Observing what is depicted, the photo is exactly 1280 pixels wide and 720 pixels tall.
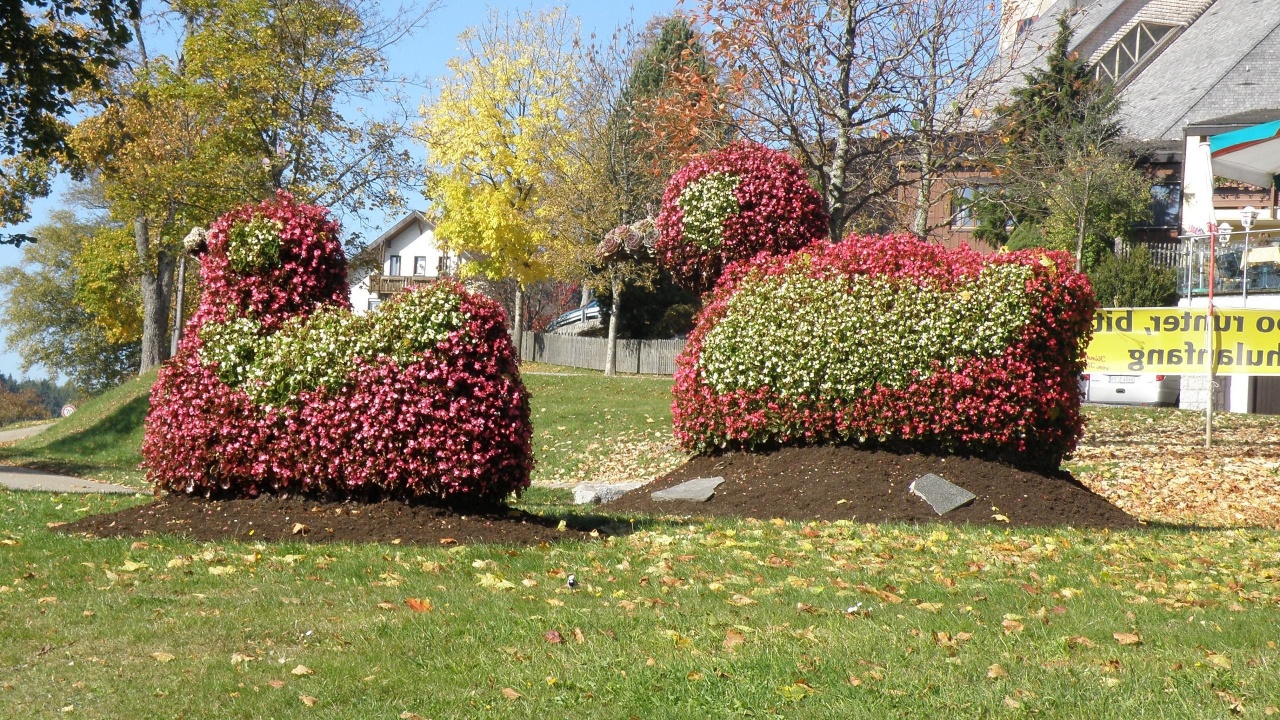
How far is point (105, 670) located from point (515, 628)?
1.72 m

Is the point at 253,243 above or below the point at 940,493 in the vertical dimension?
above

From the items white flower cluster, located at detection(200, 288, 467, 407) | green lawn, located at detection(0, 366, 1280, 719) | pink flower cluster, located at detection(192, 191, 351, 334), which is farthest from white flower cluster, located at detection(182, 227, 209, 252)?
green lawn, located at detection(0, 366, 1280, 719)

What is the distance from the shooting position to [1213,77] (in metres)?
40.0

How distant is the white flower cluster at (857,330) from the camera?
9.73 meters

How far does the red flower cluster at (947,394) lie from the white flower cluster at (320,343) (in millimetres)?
3549

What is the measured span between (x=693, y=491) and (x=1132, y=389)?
15233mm

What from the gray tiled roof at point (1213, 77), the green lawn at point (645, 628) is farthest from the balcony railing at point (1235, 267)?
the gray tiled roof at point (1213, 77)

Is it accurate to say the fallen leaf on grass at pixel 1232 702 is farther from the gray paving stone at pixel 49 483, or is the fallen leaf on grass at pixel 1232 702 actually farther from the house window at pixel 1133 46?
the house window at pixel 1133 46

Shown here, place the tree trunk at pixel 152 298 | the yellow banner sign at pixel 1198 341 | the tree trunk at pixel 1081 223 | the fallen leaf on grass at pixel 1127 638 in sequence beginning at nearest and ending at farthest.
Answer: the fallen leaf on grass at pixel 1127 638, the yellow banner sign at pixel 1198 341, the tree trunk at pixel 1081 223, the tree trunk at pixel 152 298

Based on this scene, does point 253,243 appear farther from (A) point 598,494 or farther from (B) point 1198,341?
(B) point 1198,341

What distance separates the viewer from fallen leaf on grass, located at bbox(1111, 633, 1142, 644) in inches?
202

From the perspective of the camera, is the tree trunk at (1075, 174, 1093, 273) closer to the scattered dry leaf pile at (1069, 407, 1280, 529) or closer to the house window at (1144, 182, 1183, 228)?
the house window at (1144, 182, 1183, 228)

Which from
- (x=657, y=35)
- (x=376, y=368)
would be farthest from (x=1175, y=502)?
(x=657, y=35)

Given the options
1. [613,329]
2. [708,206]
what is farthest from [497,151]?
[708,206]
